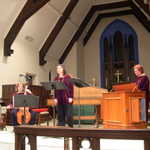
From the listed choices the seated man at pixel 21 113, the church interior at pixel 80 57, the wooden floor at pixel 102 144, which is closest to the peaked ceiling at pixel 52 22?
the church interior at pixel 80 57

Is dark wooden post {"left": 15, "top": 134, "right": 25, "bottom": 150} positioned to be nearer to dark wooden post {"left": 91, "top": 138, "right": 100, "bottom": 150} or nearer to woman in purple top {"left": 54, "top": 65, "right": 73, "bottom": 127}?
dark wooden post {"left": 91, "top": 138, "right": 100, "bottom": 150}

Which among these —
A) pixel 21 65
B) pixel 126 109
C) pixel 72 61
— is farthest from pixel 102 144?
pixel 72 61

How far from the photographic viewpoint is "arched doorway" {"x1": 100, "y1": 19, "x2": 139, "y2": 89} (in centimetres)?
1261

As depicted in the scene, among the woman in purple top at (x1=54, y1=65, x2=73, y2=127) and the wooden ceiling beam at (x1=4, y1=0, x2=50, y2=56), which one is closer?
the woman in purple top at (x1=54, y1=65, x2=73, y2=127)

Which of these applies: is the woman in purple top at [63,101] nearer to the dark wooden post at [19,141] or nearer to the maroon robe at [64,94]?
the maroon robe at [64,94]

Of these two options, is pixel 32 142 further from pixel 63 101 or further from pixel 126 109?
pixel 63 101

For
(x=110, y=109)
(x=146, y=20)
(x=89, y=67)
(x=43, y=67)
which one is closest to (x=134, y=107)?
(x=110, y=109)

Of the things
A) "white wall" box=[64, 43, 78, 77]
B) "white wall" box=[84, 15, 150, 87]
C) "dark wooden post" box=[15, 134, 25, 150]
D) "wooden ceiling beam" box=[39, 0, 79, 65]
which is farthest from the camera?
"white wall" box=[64, 43, 78, 77]

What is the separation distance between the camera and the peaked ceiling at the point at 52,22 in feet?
28.0

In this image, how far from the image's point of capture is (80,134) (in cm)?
150

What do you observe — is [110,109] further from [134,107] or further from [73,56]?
[73,56]

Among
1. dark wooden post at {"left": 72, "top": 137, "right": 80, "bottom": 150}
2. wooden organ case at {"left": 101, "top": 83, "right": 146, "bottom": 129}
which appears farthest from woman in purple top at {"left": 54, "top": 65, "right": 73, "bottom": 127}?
dark wooden post at {"left": 72, "top": 137, "right": 80, "bottom": 150}

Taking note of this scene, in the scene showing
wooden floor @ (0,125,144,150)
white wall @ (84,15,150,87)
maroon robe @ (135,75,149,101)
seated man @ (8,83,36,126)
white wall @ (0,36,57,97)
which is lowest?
wooden floor @ (0,125,144,150)

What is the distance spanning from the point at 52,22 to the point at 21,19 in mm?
2020
